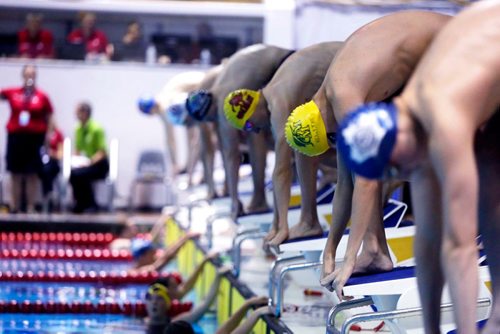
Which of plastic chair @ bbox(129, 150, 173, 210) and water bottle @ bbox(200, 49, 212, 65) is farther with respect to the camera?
water bottle @ bbox(200, 49, 212, 65)

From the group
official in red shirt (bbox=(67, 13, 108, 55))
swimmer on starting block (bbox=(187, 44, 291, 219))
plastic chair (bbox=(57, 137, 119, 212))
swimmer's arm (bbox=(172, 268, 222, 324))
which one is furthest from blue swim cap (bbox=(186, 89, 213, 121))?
official in red shirt (bbox=(67, 13, 108, 55))

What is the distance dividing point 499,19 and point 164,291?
4408mm

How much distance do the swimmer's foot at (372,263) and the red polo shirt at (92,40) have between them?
998 cm

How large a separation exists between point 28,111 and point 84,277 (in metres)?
3.22

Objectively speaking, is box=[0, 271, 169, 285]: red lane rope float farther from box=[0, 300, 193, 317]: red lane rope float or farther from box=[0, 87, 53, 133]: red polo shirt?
box=[0, 87, 53, 133]: red polo shirt

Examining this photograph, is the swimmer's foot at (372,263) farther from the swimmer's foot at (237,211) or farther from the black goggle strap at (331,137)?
the swimmer's foot at (237,211)

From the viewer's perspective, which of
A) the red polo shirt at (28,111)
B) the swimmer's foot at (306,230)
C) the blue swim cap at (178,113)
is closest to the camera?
the swimmer's foot at (306,230)

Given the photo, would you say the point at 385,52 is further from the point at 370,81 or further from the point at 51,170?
the point at 51,170

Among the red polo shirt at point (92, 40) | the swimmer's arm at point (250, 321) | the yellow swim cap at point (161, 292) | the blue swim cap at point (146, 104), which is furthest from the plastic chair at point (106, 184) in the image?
the swimmer's arm at point (250, 321)

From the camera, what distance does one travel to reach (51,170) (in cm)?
1197

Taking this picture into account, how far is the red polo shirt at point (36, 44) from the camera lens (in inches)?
536

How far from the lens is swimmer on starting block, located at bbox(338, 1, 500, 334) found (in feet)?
8.59

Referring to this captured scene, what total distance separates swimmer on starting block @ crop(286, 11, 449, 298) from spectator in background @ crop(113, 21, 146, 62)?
10.1 metres

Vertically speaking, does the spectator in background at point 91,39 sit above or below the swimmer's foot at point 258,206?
above
